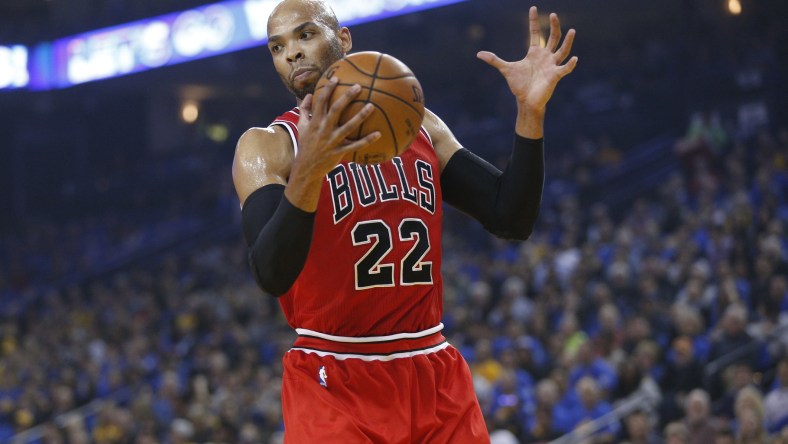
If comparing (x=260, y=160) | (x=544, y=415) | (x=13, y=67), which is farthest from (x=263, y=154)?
(x=13, y=67)

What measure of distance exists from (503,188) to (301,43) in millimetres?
888

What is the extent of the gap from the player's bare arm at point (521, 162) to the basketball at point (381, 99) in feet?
1.60

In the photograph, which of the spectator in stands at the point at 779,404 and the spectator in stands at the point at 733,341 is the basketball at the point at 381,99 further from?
the spectator in stands at the point at 733,341

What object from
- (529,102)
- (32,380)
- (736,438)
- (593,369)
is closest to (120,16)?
(32,380)

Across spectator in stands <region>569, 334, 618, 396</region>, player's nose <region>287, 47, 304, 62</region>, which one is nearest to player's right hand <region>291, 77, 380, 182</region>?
player's nose <region>287, 47, 304, 62</region>

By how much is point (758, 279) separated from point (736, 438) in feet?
10.8

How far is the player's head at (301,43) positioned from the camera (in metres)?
3.41

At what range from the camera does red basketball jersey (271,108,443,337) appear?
3.27 metres

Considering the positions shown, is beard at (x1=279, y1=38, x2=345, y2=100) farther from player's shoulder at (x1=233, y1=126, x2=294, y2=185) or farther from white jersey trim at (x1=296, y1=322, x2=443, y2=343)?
white jersey trim at (x1=296, y1=322, x2=443, y2=343)

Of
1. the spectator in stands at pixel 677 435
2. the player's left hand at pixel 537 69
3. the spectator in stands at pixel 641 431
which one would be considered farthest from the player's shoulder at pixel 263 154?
the spectator in stands at pixel 641 431

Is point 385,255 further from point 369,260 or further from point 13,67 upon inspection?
point 13,67

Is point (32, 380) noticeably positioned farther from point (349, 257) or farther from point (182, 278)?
point (349, 257)

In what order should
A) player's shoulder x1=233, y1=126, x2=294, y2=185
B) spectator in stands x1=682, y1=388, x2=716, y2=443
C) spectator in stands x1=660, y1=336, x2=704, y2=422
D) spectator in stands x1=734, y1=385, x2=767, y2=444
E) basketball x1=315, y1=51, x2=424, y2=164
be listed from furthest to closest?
spectator in stands x1=660, y1=336, x2=704, y2=422, spectator in stands x1=682, y1=388, x2=716, y2=443, spectator in stands x1=734, y1=385, x2=767, y2=444, player's shoulder x1=233, y1=126, x2=294, y2=185, basketball x1=315, y1=51, x2=424, y2=164

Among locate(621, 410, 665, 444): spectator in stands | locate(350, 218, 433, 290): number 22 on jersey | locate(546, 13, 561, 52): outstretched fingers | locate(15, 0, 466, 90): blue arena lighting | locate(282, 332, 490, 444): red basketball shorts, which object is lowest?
locate(621, 410, 665, 444): spectator in stands
